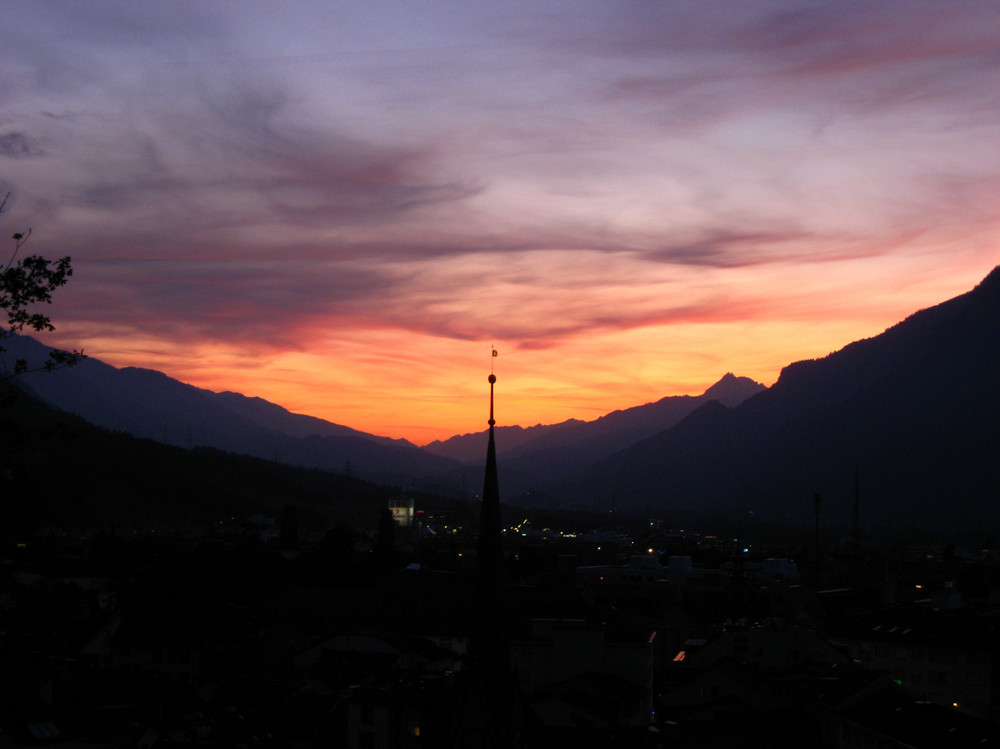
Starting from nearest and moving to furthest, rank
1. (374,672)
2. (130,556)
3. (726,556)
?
(374,672) → (130,556) → (726,556)

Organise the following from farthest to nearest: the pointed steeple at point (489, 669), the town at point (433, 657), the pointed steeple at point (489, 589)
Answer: the town at point (433, 657) < the pointed steeple at point (489, 589) < the pointed steeple at point (489, 669)

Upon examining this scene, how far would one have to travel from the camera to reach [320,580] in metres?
101

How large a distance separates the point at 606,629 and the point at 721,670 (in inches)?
241

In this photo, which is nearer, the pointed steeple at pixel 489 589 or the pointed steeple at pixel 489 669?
the pointed steeple at pixel 489 669

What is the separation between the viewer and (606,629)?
175ft

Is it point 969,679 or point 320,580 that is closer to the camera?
point 969,679

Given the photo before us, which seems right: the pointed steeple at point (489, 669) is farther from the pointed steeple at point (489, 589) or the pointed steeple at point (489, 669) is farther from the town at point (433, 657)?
the town at point (433, 657)

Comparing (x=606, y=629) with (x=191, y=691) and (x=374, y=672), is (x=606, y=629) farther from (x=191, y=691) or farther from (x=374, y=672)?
(x=191, y=691)

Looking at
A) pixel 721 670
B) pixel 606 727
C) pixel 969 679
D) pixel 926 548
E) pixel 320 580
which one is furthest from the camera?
pixel 926 548

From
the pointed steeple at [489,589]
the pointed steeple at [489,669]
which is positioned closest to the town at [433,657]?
the pointed steeple at [489,669]

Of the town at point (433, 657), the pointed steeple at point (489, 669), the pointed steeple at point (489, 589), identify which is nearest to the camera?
the pointed steeple at point (489, 669)

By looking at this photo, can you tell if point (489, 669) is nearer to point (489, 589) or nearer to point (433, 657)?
point (489, 589)

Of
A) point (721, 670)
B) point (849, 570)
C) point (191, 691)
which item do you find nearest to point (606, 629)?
point (721, 670)

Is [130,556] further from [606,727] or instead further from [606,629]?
[606,727]
